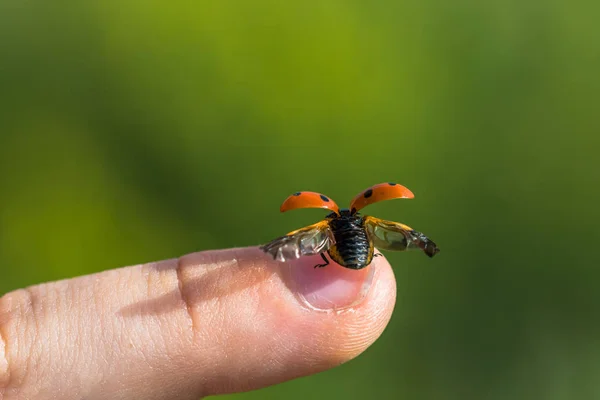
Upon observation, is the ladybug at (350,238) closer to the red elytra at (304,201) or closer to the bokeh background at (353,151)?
the red elytra at (304,201)

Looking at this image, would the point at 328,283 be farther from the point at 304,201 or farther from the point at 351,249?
the point at 304,201

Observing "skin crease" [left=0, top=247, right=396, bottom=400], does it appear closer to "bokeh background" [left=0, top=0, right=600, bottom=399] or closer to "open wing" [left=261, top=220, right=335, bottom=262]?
"open wing" [left=261, top=220, right=335, bottom=262]

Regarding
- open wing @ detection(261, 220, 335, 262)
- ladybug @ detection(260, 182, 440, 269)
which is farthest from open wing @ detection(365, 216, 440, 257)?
open wing @ detection(261, 220, 335, 262)

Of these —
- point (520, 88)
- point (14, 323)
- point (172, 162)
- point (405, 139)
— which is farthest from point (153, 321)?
point (520, 88)

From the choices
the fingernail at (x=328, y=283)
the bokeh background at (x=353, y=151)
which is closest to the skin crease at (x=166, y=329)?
the fingernail at (x=328, y=283)

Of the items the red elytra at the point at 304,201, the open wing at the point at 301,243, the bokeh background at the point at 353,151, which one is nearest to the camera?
the open wing at the point at 301,243

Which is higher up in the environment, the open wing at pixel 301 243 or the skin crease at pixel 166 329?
the open wing at pixel 301 243
